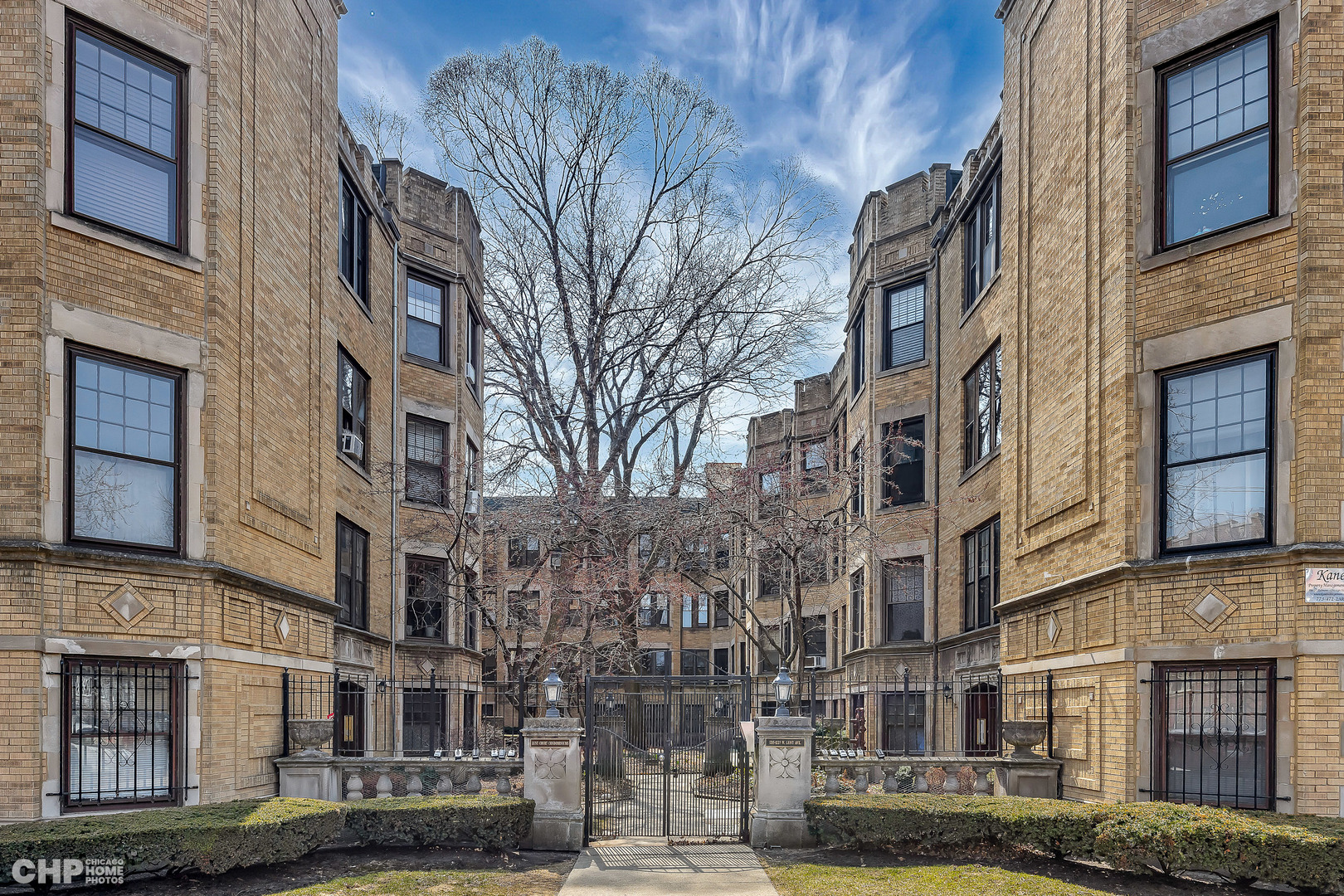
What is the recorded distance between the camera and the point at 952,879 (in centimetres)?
1025

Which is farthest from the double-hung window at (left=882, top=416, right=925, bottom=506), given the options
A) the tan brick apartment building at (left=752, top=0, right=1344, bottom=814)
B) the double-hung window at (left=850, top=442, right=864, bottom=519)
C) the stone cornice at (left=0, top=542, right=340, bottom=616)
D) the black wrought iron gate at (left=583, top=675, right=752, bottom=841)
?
the stone cornice at (left=0, top=542, right=340, bottom=616)

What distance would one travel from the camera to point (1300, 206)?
10.3m

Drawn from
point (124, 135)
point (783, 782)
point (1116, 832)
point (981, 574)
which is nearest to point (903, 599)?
point (981, 574)

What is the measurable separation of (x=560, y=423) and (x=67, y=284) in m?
14.5

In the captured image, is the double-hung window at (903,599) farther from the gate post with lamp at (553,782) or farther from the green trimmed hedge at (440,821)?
the green trimmed hedge at (440,821)

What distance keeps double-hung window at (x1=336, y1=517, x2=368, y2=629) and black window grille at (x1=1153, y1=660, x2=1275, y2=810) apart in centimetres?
1306

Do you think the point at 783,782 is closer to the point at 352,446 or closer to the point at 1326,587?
the point at 1326,587

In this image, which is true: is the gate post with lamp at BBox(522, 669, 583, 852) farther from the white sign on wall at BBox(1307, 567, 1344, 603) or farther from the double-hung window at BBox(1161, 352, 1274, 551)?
the white sign on wall at BBox(1307, 567, 1344, 603)

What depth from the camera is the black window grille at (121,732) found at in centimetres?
995

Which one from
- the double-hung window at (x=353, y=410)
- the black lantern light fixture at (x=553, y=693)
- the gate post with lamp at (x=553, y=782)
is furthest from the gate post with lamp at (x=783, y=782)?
the double-hung window at (x=353, y=410)

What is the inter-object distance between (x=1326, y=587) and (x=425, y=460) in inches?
→ 712

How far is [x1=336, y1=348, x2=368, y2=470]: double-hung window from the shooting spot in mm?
18000

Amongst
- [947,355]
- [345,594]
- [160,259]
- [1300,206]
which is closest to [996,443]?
[947,355]

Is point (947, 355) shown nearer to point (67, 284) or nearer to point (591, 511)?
point (591, 511)
